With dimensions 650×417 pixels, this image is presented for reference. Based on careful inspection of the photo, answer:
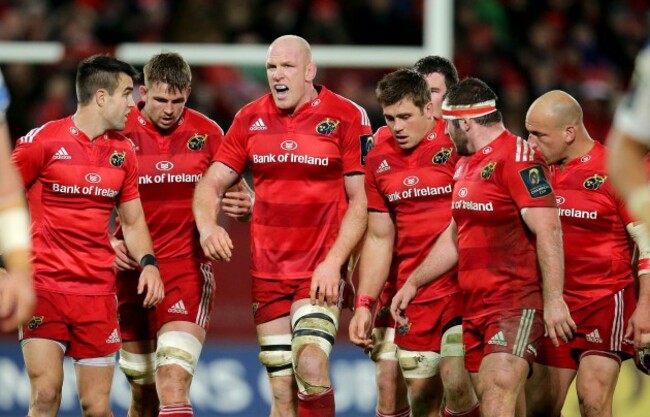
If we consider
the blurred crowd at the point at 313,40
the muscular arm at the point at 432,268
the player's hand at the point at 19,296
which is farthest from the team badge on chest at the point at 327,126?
the blurred crowd at the point at 313,40

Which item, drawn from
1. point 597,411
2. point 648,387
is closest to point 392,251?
point 597,411

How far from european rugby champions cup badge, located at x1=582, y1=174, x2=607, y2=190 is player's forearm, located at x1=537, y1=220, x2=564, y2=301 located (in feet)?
2.76

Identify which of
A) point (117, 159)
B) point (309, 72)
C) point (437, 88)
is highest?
point (309, 72)

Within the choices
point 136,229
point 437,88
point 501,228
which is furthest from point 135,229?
point 501,228

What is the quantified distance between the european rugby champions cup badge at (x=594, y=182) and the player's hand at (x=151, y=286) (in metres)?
2.46

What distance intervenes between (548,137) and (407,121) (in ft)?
2.67

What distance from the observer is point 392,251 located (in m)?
7.65

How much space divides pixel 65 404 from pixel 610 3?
7958 millimetres

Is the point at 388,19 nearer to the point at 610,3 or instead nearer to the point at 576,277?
the point at 610,3

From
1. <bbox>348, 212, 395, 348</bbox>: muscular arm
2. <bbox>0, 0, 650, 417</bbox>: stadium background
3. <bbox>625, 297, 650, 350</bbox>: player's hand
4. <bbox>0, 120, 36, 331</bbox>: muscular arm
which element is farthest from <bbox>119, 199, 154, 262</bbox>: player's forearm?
<bbox>0, 0, 650, 417</bbox>: stadium background

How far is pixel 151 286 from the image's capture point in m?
7.26

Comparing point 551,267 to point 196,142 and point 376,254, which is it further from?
point 196,142

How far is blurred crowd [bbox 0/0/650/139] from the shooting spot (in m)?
12.1

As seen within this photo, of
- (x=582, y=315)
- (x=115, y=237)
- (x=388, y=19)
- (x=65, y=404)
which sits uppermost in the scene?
(x=388, y=19)
